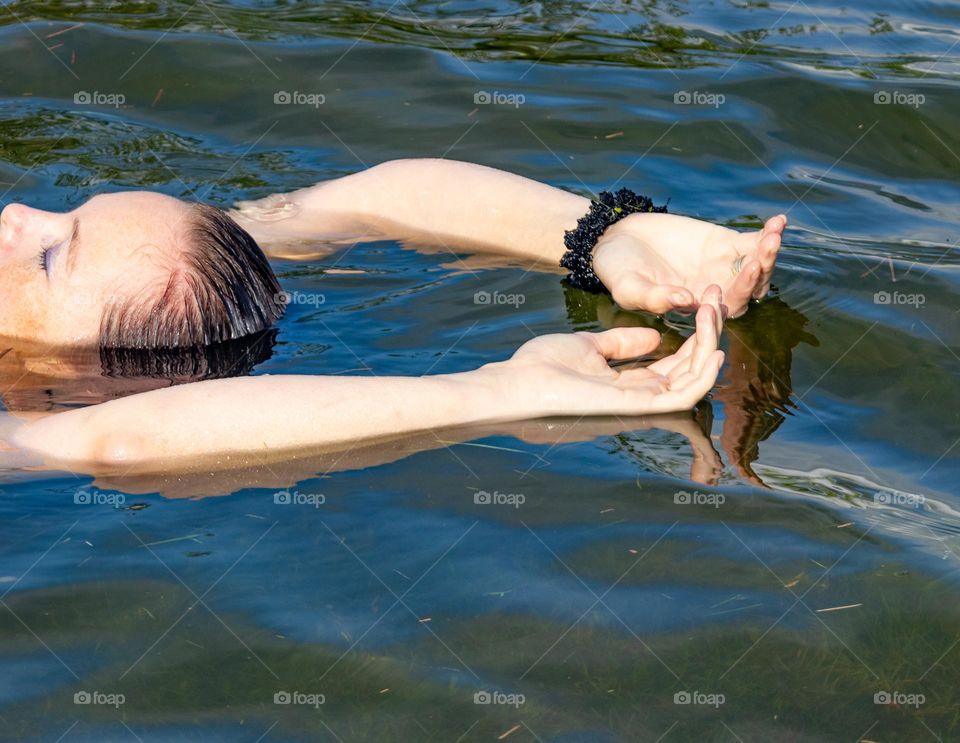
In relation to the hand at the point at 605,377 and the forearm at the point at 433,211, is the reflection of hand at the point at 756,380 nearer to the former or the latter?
the hand at the point at 605,377

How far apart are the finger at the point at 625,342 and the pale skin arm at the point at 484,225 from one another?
17 centimetres

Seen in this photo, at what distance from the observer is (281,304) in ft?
15.4

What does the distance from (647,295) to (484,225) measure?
114 cm

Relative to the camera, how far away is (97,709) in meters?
2.76

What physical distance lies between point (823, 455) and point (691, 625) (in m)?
0.96

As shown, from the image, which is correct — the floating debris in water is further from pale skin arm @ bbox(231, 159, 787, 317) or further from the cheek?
the cheek

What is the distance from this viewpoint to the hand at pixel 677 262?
13.8ft

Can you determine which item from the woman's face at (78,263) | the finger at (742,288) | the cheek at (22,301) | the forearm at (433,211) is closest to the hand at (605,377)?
the finger at (742,288)

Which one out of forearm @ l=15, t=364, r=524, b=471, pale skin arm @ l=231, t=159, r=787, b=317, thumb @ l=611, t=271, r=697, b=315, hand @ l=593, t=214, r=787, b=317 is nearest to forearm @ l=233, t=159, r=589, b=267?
pale skin arm @ l=231, t=159, r=787, b=317

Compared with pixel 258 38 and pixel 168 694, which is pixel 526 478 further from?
pixel 258 38

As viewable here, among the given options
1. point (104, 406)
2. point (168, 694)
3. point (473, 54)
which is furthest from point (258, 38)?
point (168, 694)

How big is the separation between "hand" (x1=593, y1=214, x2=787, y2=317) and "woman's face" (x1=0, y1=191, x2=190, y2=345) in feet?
4.92

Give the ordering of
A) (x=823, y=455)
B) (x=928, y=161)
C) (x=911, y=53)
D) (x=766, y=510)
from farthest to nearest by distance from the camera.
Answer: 1. (x=911, y=53)
2. (x=928, y=161)
3. (x=823, y=455)
4. (x=766, y=510)

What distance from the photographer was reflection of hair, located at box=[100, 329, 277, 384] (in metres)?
4.22
